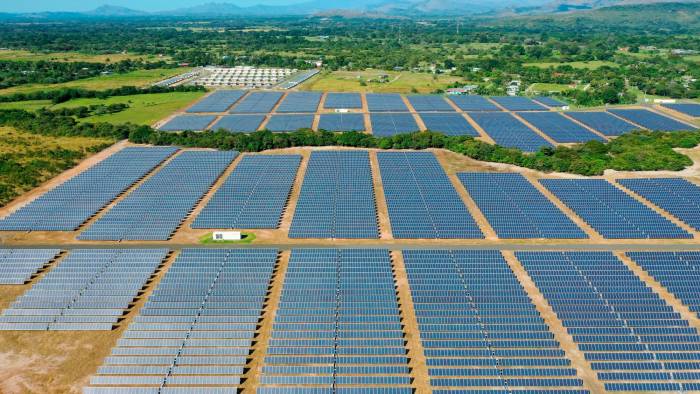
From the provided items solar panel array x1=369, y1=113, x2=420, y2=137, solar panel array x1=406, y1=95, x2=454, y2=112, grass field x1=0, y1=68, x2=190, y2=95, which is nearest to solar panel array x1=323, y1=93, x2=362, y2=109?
solar panel array x1=369, y1=113, x2=420, y2=137

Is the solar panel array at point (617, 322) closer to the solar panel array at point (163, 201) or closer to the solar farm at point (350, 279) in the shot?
the solar farm at point (350, 279)

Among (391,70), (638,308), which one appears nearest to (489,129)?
(638,308)

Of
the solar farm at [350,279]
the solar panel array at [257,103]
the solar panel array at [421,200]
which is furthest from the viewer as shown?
the solar panel array at [257,103]

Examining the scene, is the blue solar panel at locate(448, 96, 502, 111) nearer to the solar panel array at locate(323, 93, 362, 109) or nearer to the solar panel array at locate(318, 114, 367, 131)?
the solar panel array at locate(323, 93, 362, 109)

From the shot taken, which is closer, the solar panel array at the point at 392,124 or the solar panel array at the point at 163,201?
the solar panel array at the point at 163,201

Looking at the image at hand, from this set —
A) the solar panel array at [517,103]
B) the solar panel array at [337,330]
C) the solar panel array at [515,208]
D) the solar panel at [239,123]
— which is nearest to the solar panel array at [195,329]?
the solar panel array at [337,330]

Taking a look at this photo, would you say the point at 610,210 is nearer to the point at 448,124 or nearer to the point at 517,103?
the point at 448,124
